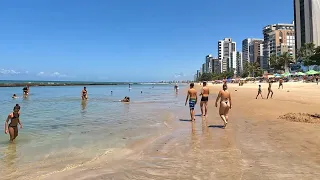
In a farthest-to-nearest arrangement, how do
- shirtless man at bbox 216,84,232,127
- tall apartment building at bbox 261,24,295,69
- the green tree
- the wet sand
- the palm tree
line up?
tall apartment building at bbox 261,24,295,69, the palm tree, the green tree, shirtless man at bbox 216,84,232,127, the wet sand

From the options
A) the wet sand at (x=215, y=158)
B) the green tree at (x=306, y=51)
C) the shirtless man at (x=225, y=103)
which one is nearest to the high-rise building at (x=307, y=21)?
the green tree at (x=306, y=51)

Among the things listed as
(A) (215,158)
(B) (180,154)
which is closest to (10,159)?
(B) (180,154)

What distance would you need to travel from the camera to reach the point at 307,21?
348 feet

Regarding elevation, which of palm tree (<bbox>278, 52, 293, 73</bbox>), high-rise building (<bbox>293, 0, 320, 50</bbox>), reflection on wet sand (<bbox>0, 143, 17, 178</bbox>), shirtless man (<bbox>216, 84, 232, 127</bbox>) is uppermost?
high-rise building (<bbox>293, 0, 320, 50</bbox>)

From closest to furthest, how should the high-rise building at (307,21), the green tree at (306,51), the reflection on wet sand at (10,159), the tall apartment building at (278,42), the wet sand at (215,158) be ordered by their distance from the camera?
the wet sand at (215,158), the reflection on wet sand at (10,159), the green tree at (306,51), the high-rise building at (307,21), the tall apartment building at (278,42)

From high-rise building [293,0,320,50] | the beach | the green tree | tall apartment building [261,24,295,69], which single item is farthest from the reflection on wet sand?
tall apartment building [261,24,295,69]

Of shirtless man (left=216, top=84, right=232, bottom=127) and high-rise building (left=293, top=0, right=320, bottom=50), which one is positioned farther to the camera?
high-rise building (left=293, top=0, right=320, bottom=50)

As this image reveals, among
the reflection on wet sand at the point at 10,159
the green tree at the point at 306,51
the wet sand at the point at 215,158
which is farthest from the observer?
the green tree at the point at 306,51

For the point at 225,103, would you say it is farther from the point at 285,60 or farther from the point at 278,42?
the point at 278,42

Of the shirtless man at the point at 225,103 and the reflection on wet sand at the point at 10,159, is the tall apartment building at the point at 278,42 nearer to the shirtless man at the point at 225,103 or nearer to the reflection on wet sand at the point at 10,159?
the shirtless man at the point at 225,103

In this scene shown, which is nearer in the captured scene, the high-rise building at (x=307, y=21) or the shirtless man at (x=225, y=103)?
the shirtless man at (x=225, y=103)

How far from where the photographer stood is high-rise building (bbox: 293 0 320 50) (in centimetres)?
10244

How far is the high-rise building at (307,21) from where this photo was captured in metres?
102

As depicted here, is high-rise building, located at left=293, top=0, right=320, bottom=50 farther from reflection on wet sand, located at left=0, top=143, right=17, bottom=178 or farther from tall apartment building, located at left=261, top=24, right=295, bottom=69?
reflection on wet sand, located at left=0, top=143, right=17, bottom=178
